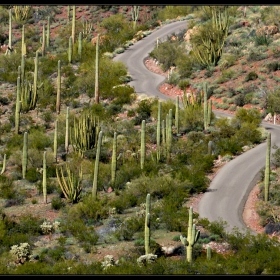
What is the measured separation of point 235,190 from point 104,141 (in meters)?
9.88

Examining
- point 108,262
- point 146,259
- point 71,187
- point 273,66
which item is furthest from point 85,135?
point 273,66

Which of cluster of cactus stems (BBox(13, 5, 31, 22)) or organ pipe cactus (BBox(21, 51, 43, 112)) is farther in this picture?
cluster of cactus stems (BBox(13, 5, 31, 22))

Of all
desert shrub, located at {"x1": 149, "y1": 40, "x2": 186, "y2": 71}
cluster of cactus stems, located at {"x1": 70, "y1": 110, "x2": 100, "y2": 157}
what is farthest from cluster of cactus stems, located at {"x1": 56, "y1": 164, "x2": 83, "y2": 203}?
desert shrub, located at {"x1": 149, "y1": 40, "x2": 186, "y2": 71}

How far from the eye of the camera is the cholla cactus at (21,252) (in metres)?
30.5

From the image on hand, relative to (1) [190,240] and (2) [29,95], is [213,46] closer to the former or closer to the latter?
(2) [29,95]

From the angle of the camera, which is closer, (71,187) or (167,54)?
(71,187)

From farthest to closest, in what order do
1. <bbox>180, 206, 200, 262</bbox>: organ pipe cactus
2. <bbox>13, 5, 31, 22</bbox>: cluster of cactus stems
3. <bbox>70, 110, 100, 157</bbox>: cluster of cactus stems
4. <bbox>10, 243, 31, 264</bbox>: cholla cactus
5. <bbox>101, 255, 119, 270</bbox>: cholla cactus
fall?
<bbox>13, 5, 31, 22</bbox>: cluster of cactus stems < <bbox>70, 110, 100, 157</bbox>: cluster of cactus stems < <bbox>10, 243, 31, 264</bbox>: cholla cactus < <bbox>101, 255, 119, 270</bbox>: cholla cactus < <bbox>180, 206, 200, 262</bbox>: organ pipe cactus

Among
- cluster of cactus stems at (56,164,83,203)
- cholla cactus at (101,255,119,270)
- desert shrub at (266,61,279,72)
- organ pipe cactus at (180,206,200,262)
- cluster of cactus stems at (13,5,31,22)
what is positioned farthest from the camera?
cluster of cactus stems at (13,5,31,22)

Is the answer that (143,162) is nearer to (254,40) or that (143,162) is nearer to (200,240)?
(200,240)

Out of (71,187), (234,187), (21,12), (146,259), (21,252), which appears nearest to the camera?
(146,259)

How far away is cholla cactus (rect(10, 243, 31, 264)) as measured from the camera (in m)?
30.5

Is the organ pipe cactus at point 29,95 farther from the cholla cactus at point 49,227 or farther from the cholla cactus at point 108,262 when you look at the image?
the cholla cactus at point 108,262

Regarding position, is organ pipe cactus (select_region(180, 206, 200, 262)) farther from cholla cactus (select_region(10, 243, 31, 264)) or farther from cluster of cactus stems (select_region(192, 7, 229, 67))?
cluster of cactus stems (select_region(192, 7, 229, 67))

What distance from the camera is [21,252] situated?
101 ft
